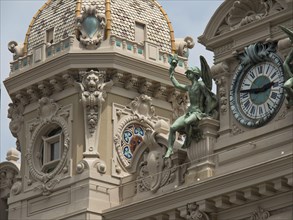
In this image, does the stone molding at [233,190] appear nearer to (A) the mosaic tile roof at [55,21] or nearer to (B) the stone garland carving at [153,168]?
(B) the stone garland carving at [153,168]

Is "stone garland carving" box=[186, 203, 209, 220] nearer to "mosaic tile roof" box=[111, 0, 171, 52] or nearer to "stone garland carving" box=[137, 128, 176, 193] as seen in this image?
"stone garland carving" box=[137, 128, 176, 193]

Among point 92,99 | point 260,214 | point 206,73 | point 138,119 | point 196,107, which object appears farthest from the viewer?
point 138,119

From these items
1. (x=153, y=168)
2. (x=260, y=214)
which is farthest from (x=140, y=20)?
(x=260, y=214)

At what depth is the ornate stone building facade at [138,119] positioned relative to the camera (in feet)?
138

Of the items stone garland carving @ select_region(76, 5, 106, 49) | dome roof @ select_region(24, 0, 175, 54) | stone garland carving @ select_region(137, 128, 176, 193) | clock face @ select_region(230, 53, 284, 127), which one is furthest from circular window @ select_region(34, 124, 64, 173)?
clock face @ select_region(230, 53, 284, 127)

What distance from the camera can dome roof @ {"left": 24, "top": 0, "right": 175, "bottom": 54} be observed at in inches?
2004

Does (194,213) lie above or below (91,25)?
below

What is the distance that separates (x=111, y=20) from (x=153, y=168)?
22.9 ft

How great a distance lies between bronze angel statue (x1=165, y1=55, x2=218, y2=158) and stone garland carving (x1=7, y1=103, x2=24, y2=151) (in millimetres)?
8454

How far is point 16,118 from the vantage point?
51562 millimetres

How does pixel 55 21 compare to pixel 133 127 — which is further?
pixel 55 21

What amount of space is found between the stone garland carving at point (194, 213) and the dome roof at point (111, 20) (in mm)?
9732

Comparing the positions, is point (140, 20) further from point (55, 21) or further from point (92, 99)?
point (92, 99)

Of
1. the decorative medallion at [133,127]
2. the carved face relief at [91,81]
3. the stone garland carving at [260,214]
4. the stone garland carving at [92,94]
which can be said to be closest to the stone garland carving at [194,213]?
the stone garland carving at [260,214]
